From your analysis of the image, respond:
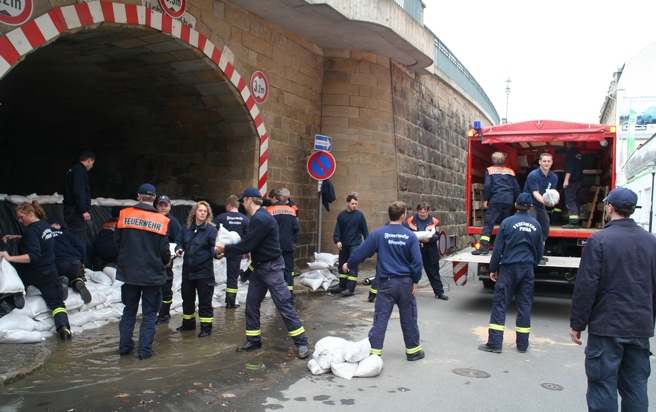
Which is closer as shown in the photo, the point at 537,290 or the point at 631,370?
the point at 631,370

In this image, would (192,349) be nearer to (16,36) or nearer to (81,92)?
(16,36)

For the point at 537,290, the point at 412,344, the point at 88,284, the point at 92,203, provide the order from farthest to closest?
the point at 537,290 < the point at 92,203 < the point at 88,284 < the point at 412,344

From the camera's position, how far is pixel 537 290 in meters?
10.3

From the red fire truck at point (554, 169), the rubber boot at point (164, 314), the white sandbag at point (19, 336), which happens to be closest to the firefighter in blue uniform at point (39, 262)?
the white sandbag at point (19, 336)

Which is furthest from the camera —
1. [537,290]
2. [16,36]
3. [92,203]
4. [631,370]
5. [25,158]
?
[25,158]

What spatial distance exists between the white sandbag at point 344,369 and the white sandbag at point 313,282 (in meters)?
4.55

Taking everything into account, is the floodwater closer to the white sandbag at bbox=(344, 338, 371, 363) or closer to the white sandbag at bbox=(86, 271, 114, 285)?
the white sandbag at bbox=(344, 338, 371, 363)

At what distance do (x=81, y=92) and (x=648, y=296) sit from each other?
35.4ft

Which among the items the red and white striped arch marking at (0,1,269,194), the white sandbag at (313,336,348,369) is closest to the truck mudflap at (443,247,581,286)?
the white sandbag at (313,336,348,369)

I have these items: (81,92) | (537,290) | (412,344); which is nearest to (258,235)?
(412,344)

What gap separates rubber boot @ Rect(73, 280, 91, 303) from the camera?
6.42 m

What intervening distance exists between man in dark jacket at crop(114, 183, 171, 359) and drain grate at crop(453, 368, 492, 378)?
9.77 ft

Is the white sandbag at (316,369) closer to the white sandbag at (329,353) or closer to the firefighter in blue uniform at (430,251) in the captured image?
the white sandbag at (329,353)

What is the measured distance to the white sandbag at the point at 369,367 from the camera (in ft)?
16.1
